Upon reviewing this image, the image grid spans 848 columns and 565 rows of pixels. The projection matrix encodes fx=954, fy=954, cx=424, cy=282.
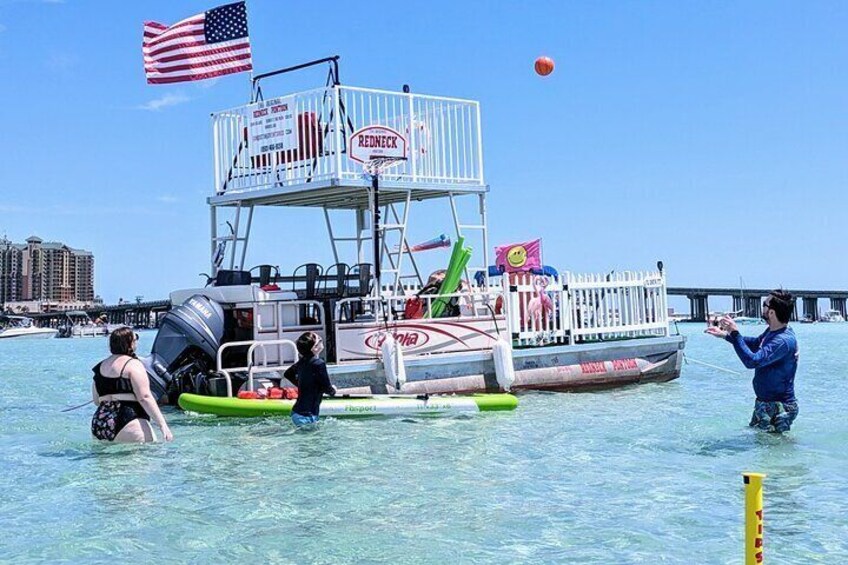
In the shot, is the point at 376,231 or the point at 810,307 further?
the point at 810,307

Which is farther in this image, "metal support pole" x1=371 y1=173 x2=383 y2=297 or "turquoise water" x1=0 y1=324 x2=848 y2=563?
"metal support pole" x1=371 y1=173 x2=383 y2=297

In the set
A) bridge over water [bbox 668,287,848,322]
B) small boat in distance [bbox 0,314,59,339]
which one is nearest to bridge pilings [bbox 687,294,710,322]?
bridge over water [bbox 668,287,848,322]

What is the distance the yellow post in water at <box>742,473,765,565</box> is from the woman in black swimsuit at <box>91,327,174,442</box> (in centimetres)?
719

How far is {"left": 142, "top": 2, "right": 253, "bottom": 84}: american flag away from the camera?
16.7 meters

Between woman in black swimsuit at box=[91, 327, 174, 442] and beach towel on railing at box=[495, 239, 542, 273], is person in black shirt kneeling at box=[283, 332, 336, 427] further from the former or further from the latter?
beach towel on railing at box=[495, 239, 542, 273]

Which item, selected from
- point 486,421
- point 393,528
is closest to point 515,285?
point 486,421

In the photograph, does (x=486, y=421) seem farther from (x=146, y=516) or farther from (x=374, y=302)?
(x=146, y=516)

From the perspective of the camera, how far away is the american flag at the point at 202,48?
16703 millimetres

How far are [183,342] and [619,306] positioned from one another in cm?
876

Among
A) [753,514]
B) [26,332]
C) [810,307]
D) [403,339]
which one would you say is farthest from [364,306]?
[810,307]

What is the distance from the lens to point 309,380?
12.2m

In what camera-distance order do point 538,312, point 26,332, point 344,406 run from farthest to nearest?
point 26,332, point 538,312, point 344,406

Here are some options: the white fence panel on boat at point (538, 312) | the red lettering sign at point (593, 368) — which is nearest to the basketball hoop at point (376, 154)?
the white fence panel on boat at point (538, 312)

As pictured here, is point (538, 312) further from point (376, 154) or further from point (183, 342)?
point (183, 342)
